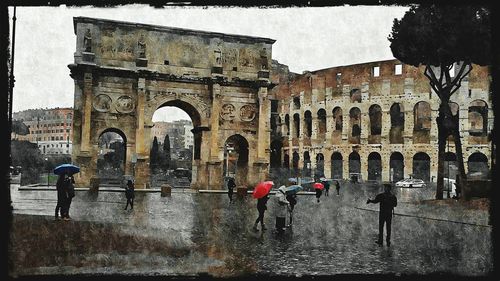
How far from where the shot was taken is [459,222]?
46.8 ft

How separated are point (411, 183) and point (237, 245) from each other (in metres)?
31.8

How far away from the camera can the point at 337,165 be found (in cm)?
4703

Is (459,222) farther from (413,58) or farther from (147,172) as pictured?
(147,172)

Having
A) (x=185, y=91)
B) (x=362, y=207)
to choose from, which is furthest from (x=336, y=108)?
(x=362, y=207)

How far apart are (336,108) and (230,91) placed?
17723 mm

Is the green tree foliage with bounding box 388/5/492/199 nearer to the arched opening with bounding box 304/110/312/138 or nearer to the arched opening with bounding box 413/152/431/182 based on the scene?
the arched opening with bounding box 413/152/431/182

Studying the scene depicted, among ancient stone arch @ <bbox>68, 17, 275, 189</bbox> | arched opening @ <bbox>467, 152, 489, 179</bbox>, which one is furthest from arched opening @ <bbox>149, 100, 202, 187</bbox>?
arched opening @ <bbox>467, 152, 489, 179</bbox>

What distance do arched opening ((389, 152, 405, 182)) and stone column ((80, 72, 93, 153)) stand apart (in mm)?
25804

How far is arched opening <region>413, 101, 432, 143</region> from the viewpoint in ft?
138

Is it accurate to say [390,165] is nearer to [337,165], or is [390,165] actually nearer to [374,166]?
[374,166]

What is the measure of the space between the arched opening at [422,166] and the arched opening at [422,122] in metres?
1.27

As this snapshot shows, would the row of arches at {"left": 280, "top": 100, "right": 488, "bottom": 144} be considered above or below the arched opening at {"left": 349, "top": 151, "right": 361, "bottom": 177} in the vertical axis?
above

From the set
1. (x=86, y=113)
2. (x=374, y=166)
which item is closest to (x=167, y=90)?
(x=86, y=113)

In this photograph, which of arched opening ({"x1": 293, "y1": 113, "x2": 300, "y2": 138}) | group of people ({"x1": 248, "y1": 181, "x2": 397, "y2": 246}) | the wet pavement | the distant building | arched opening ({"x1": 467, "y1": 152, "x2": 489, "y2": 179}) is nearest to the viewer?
the wet pavement
